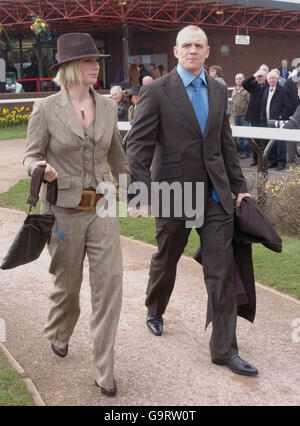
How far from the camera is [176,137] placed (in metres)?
4.49

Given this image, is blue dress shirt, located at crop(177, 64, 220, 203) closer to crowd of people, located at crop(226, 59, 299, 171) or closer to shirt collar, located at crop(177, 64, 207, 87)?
shirt collar, located at crop(177, 64, 207, 87)

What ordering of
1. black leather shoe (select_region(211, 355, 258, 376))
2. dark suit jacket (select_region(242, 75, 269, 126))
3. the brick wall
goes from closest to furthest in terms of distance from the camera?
1. black leather shoe (select_region(211, 355, 258, 376))
2. dark suit jacket (select_region(242, 75, 269, 126))
3. the brick wall

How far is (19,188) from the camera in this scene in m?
11.0

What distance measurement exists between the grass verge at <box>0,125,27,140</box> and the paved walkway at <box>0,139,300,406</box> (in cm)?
1263

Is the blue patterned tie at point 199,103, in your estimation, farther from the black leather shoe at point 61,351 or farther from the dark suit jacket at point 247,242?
the black leather shoe at point 61,351

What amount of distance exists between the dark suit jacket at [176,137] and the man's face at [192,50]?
0.38 feet

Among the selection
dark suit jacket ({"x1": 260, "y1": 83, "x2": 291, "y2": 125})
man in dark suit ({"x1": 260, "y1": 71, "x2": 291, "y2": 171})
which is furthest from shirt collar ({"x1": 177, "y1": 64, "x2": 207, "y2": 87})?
dark suit jacket ({"x1": 260, "y1": 83, "x2": 291, "y2": 125})

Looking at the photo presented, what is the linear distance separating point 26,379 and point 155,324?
1.17 m

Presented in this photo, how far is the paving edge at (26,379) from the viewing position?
12.6 feet

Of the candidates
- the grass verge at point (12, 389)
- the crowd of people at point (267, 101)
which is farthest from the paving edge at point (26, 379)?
the crowd of people at point (267, 101)

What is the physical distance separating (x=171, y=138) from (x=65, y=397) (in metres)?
1.71

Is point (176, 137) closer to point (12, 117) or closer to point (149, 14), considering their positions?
point (12, 117)

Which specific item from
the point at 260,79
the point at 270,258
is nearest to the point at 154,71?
the point at 260,79

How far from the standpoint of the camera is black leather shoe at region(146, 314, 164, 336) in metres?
4.96
